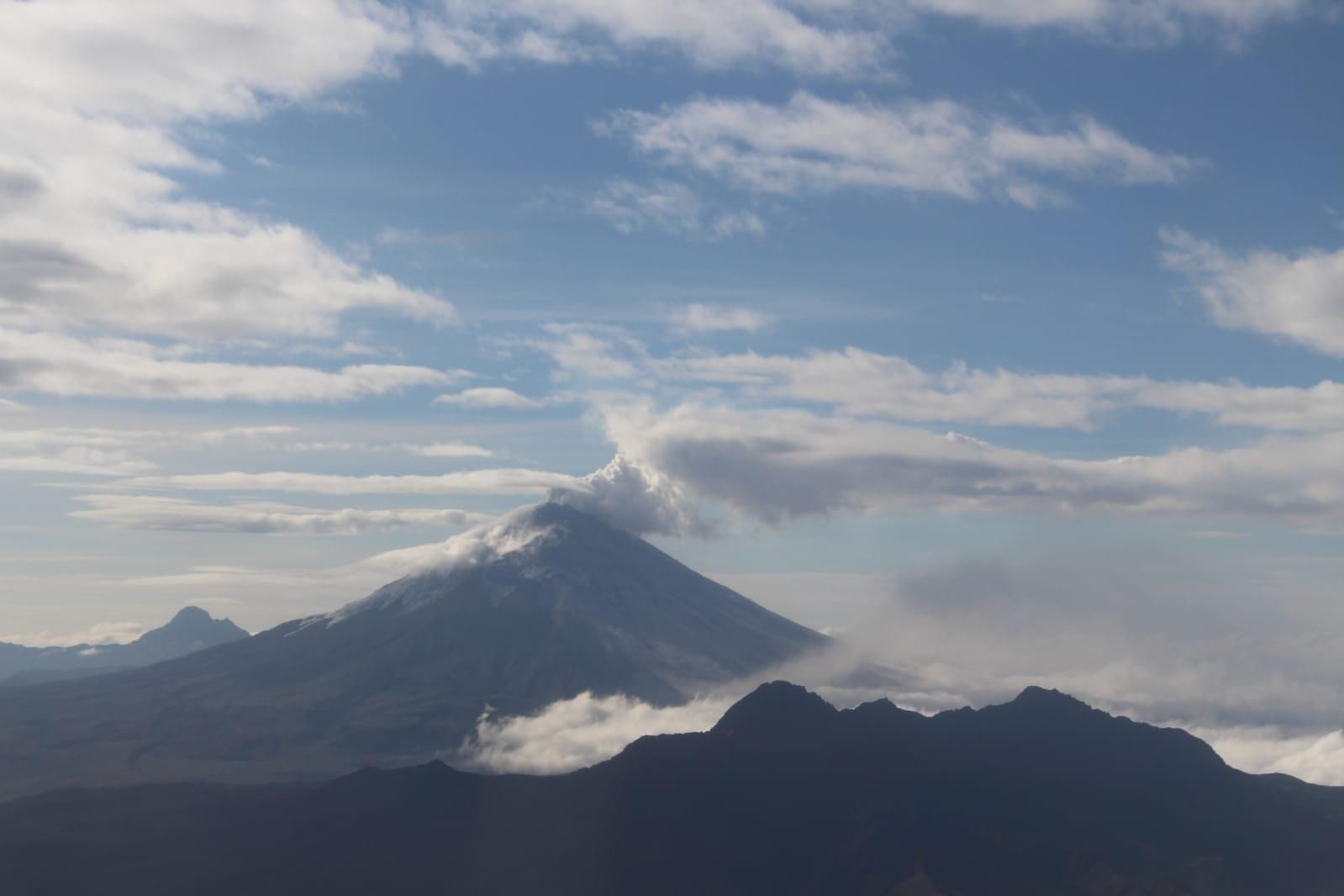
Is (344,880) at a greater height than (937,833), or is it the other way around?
(937,833)

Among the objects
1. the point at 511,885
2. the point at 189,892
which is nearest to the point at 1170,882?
the point at 511,885

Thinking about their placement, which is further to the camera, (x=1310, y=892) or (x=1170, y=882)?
(x=1310, y=892)

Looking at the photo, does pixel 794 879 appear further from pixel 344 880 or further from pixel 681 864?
pixel 344 880

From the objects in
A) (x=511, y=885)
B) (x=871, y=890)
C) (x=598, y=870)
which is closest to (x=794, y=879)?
(x=871, y=890)

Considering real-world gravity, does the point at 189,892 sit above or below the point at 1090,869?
below

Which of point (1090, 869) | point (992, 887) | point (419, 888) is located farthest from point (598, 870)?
point (1090, 869)

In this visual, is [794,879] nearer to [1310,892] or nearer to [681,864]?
[681,864]

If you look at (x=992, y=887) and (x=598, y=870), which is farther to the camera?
(x=598, y=870)

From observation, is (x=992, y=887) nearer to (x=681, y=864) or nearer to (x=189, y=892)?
(x=681, y=864)
